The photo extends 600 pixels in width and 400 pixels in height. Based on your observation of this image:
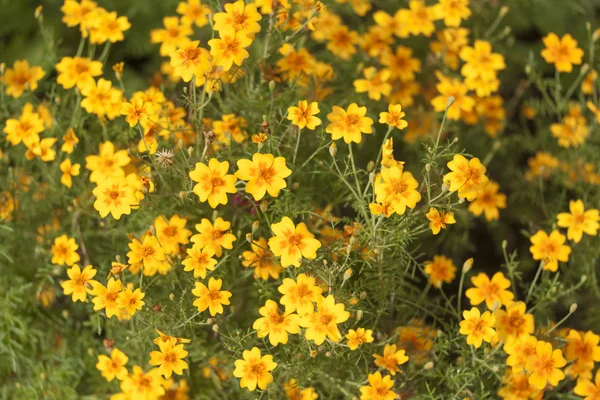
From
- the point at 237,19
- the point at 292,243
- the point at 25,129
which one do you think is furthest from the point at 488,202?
the point at 25,129

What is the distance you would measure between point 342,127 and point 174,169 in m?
0.39

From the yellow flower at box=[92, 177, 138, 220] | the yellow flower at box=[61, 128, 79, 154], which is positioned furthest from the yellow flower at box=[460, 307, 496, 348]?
the yellow flower at box=[61, 128, 79, 154]

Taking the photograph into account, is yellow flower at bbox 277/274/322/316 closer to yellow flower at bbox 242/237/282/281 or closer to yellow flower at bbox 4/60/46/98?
yellow flower at bbox 242/237/282/281

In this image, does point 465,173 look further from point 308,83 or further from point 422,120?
point 422,120

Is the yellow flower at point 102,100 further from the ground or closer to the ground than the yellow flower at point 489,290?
further from the ground

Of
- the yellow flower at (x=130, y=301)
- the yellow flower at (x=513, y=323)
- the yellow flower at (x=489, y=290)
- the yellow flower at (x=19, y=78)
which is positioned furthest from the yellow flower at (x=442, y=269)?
the yellow flower at (x=19, y=78)

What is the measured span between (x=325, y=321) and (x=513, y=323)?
0.50 m

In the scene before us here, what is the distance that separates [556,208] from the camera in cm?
230

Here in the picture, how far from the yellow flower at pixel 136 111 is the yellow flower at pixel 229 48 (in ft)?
0.62

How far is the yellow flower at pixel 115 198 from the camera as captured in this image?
1.58 meters

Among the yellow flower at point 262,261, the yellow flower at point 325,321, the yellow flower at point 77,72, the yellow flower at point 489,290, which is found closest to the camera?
the yellow flower at point 325,321

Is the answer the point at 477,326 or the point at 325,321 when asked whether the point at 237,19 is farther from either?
the point at 477,326

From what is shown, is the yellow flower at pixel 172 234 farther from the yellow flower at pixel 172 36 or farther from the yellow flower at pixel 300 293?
the yellow flower at pixel 172 36

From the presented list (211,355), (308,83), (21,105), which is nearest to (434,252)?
(308,83)
